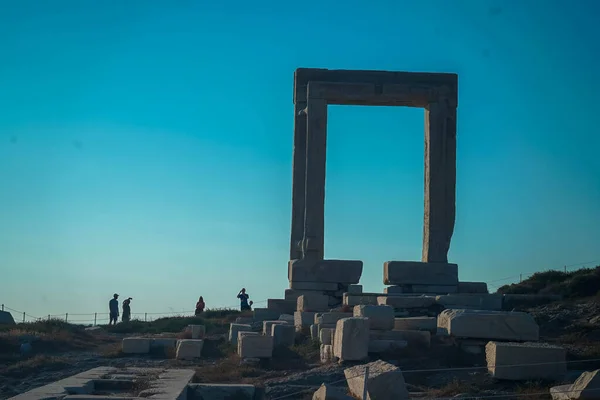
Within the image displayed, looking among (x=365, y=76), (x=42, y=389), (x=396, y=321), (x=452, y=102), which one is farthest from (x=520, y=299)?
(x=42, y=389)

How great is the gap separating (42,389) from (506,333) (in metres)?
7.25

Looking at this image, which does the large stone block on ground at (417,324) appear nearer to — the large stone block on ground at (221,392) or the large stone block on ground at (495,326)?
the large stone block on ground at (495,326)

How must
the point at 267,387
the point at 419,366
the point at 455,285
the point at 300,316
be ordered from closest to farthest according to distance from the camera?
the point at 267,387, the point at 419,366, the point at 300,316, the point at 455,285

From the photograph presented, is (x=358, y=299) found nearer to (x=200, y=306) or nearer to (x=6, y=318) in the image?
(x=200, y=306)

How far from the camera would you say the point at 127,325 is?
2447 cm

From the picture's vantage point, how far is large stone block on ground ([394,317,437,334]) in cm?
1386

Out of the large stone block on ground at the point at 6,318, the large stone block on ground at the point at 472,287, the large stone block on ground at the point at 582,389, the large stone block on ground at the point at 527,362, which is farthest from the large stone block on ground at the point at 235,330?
the large stone block on ground at the point at 6,318

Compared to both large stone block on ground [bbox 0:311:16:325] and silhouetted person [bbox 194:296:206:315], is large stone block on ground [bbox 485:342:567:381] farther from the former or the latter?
silhouetted person [bbox 194:296:206:315]

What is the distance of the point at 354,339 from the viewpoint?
12.7m

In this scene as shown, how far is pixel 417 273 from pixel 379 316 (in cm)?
564

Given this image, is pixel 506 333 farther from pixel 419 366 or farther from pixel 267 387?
pixel 267 387

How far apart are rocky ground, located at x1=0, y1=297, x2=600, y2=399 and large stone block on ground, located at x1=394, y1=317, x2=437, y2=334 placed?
490mm

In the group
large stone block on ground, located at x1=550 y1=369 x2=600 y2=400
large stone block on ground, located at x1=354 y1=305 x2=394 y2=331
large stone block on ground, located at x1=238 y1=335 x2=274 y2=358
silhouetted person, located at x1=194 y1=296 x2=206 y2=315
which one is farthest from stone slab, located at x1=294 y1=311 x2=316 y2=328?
silhouetted person, located at x1=194 y1=296 x2=206 y2=315

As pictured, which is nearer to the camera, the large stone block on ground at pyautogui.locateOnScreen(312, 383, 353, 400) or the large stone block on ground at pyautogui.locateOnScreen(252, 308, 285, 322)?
the large stone block on ground at pyautogui.locateOnScreen(312, 383, 353, 400)
